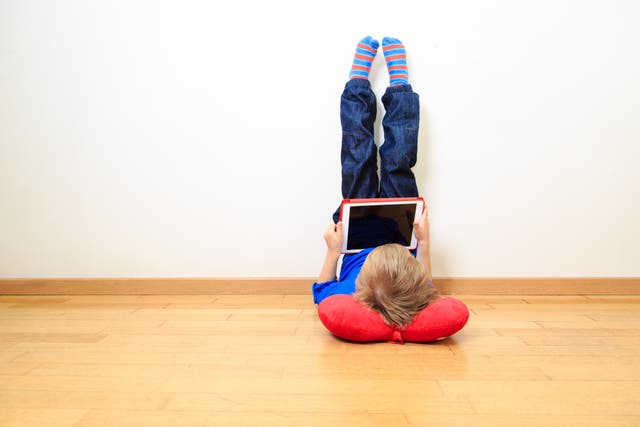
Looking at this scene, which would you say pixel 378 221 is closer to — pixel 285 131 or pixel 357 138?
pixel 357 138

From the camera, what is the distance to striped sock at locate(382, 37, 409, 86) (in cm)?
144

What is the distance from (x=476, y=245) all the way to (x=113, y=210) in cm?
124

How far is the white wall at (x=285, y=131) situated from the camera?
148 centimetres

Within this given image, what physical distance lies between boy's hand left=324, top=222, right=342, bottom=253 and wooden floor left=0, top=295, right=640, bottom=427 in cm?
20

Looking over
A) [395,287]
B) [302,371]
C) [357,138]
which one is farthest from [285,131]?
[302,371]

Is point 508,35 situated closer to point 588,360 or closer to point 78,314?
point 588,360

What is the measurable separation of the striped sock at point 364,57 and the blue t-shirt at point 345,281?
556 mm

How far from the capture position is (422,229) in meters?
1.33

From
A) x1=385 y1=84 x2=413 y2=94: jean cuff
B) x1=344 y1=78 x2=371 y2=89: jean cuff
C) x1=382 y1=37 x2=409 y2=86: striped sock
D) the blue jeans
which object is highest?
x1=382 y1=37 x2=409 y2=86: striped sock

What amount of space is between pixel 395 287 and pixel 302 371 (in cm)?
28

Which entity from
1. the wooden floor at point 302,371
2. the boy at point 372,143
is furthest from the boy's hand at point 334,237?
the wooden floor at point 302,371

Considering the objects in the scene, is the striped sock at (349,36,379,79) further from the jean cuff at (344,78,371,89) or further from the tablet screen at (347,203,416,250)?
the tablet screen at (347,203,416,250)

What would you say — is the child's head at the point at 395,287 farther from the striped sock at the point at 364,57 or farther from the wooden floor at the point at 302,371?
the striped sock at the point at 364,57

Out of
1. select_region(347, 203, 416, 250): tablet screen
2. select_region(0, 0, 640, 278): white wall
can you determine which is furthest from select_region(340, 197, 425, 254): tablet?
select_region(0, 0, 640, 278): white wall
